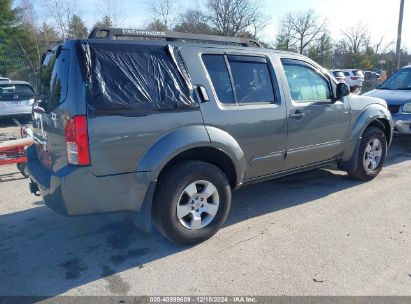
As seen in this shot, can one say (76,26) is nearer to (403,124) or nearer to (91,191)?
(403,124)

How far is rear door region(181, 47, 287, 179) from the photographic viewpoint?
11.9 feet

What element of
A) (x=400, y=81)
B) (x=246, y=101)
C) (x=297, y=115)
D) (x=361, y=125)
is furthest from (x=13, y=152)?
(x=400, y=81)

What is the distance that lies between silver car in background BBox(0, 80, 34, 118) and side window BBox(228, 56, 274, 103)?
9.43 m

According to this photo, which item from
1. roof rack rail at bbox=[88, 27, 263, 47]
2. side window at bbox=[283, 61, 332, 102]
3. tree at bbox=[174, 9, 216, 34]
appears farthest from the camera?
tree at bbox=[174, 9, 216, 34]

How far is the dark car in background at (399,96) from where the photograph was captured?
24.2ft

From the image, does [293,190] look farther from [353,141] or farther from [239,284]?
[239,284]

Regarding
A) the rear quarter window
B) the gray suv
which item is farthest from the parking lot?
the rear quarter window

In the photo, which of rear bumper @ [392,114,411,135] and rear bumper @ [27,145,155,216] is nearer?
rear bumper @ [27,145,155,216]

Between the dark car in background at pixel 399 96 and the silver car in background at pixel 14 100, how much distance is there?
9923mm

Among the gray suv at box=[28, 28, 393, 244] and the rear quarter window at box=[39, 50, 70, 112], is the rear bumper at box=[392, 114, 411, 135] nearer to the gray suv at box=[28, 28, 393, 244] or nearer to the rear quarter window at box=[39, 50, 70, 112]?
the gray suv at box=[28, 28, 393, 244]

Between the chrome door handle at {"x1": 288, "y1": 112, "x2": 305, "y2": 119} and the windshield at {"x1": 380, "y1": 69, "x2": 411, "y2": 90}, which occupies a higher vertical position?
the windshield at {"x1": 380, "y1": 69, "x2": 411, "y2": 90}

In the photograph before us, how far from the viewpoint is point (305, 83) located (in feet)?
15.0

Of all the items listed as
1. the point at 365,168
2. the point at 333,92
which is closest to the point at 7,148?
the point at 333,92

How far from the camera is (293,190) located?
5203 mm
